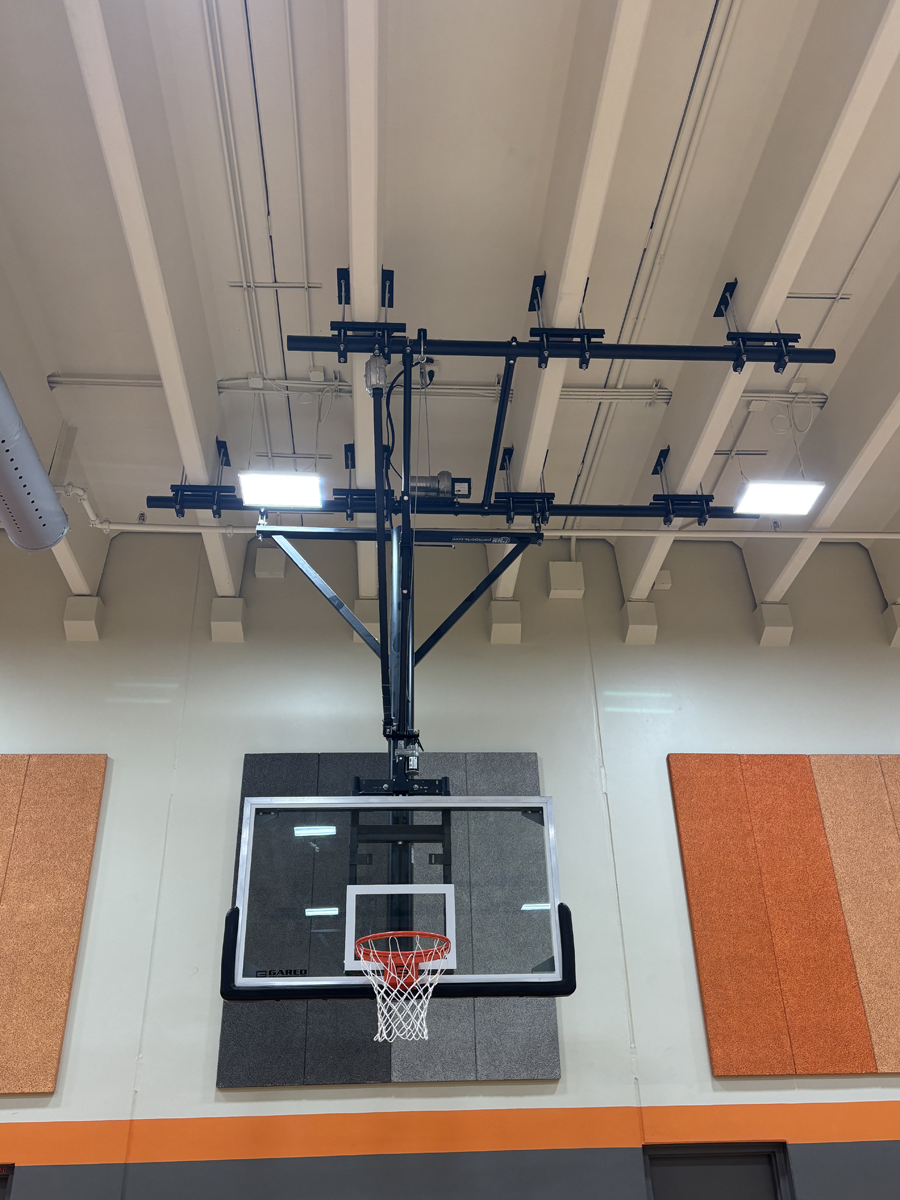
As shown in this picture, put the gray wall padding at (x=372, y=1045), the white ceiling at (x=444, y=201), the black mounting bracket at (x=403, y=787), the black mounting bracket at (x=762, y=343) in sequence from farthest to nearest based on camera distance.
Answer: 1. the gray wall padding at (x=372, y=1045)
2. the black mounting bracket at (x=762, y=343)
3. the black mounting bracket at (x=403, y=787)
4. the white ceiling at (x=444, y=201)

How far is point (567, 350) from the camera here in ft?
17.5

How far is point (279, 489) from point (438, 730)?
2.46 m

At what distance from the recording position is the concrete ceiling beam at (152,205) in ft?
13.7

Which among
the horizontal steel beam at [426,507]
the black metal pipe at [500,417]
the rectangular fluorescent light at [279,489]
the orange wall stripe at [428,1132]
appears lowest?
the orange wall stripe at [428,1132]

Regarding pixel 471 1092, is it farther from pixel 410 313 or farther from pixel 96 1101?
pixel 410 313

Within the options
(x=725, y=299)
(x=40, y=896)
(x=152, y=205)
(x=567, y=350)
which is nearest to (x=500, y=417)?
(x=567, y=350)

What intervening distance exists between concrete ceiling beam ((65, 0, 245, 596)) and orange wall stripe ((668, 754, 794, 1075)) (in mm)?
4366

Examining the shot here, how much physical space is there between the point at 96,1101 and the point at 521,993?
3.21 m

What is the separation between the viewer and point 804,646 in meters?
7.68

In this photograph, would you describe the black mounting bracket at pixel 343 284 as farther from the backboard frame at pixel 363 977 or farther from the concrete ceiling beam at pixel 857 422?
the concrete ceiling beam at pixel 857 422

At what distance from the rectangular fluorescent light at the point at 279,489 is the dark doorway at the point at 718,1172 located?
478 cm

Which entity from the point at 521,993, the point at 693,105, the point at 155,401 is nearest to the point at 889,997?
the point at 521,993

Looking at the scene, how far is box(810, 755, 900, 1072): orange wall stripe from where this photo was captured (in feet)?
20.9

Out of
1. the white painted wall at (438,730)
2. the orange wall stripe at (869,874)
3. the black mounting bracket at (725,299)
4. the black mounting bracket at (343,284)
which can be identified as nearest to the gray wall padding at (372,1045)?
the white painted wall at (438,730)
